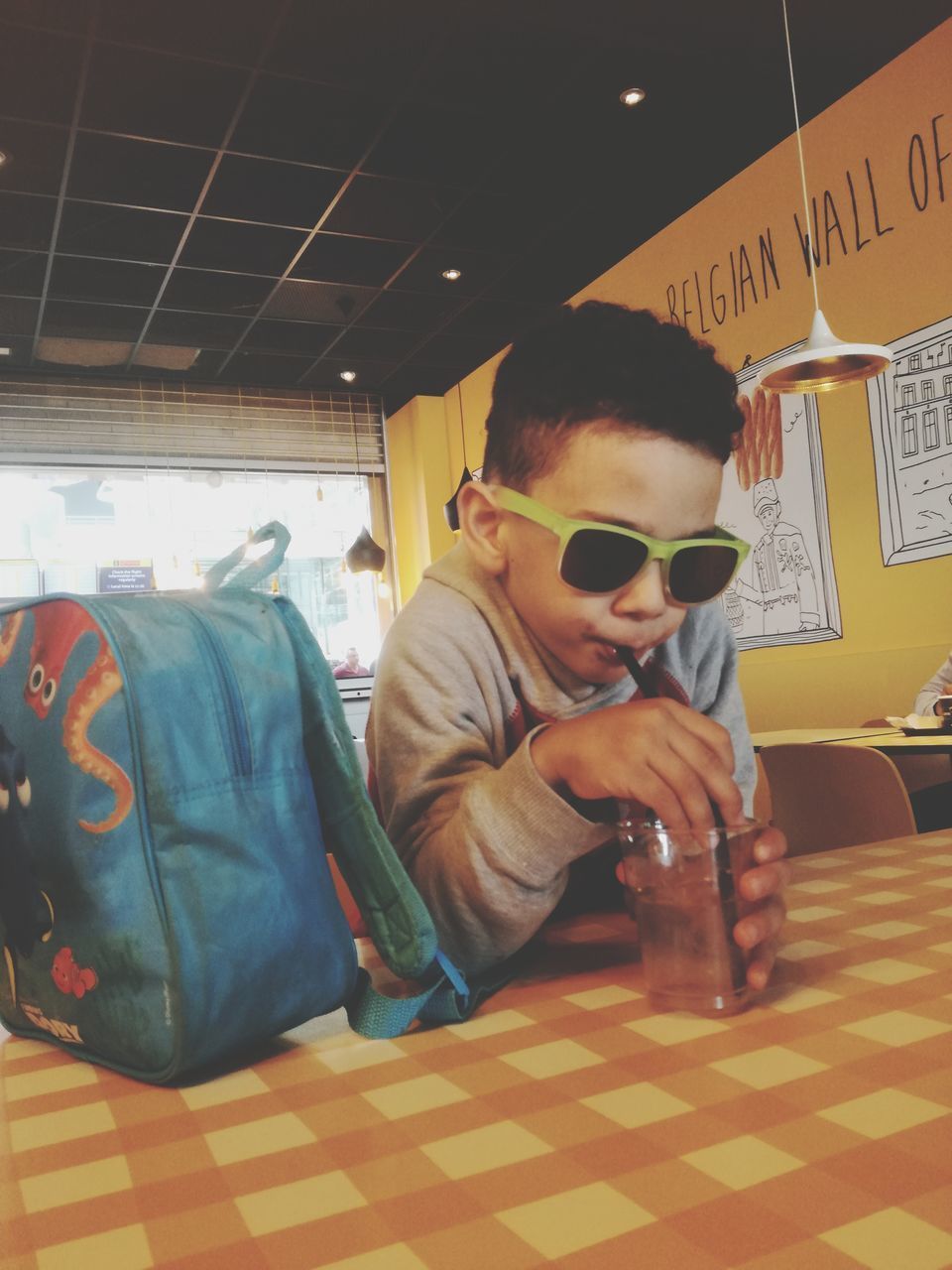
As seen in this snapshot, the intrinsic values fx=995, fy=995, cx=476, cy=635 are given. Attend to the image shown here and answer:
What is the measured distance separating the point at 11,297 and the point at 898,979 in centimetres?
626

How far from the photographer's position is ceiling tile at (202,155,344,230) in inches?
179

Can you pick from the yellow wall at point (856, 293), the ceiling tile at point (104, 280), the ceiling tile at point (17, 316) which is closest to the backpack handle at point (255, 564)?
the yellow wall at point (856, 293)

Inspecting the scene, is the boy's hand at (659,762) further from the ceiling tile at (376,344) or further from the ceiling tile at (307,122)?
the ceiling tile at (376,344)

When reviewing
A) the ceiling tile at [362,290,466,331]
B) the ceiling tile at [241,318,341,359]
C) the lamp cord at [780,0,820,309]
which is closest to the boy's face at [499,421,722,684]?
the lamp cord at [780,0,820,309]

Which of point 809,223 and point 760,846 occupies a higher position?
point 809,223

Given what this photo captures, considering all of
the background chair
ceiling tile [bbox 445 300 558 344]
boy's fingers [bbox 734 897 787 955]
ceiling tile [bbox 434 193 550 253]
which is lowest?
the background chair

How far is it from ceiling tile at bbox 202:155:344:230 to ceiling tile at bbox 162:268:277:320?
688mm

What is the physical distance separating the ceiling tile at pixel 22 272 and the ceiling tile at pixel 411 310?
6.23 feet

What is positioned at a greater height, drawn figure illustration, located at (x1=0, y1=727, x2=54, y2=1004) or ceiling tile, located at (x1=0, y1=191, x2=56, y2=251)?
ceiling tile, located at (x1=0, y1=191, x2=56, y2=251)

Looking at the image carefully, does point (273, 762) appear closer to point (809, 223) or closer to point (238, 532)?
point (809, 223)

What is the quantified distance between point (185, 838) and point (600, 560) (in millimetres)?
417

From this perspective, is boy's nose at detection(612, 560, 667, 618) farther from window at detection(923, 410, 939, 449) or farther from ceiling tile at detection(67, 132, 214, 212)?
ceiling tile at detection(67, 132, 214, 212)

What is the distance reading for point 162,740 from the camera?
0.57 meters

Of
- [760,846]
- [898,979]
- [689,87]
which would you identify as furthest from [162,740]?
[689,87]
